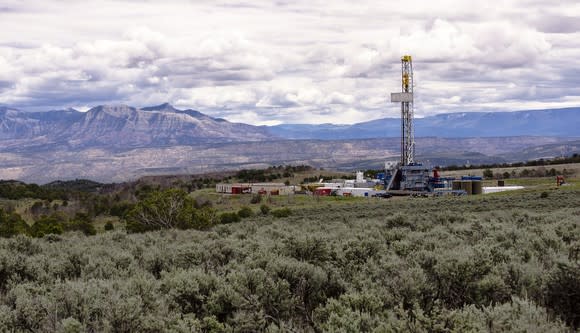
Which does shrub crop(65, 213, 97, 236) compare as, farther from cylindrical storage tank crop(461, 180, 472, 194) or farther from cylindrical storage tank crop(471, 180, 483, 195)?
cylindrical storage tank crop(471, 180, 483, 195)

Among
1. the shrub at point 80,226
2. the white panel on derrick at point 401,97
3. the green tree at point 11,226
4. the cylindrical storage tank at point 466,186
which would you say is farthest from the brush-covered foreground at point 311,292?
the white panel on derrick at point 401,97

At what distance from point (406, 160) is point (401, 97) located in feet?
26.2

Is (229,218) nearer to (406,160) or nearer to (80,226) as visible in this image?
(80,226)

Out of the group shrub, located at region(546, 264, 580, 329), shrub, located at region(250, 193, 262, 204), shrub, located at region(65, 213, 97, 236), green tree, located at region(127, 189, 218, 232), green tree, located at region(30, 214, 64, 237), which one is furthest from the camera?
shrub, located at region(250, 193, 262, 204)

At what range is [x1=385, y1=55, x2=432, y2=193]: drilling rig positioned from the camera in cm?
7731

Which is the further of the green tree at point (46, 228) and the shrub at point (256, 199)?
the shrub at point (256, 199)

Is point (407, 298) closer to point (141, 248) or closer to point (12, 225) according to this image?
point (141, 248)

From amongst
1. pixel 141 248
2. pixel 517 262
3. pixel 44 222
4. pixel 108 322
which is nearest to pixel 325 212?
pixel 44 222

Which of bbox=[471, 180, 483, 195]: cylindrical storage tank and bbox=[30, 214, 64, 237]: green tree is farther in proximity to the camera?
bbox=[471, 180, 483, 195]: cylindrical storage tank

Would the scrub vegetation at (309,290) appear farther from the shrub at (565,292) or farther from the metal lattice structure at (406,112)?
the metal lattice structure at (406,112)

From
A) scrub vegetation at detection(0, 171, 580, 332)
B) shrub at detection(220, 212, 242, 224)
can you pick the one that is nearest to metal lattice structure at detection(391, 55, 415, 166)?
shrub at detection(220, 212, 242, 224)

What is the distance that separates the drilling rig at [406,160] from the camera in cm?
7731

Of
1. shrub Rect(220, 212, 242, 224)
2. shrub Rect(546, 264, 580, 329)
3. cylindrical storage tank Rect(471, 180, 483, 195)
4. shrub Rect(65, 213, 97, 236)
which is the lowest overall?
shrub Rect(65, 213, 97, 236)

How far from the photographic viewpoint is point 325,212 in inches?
2408
